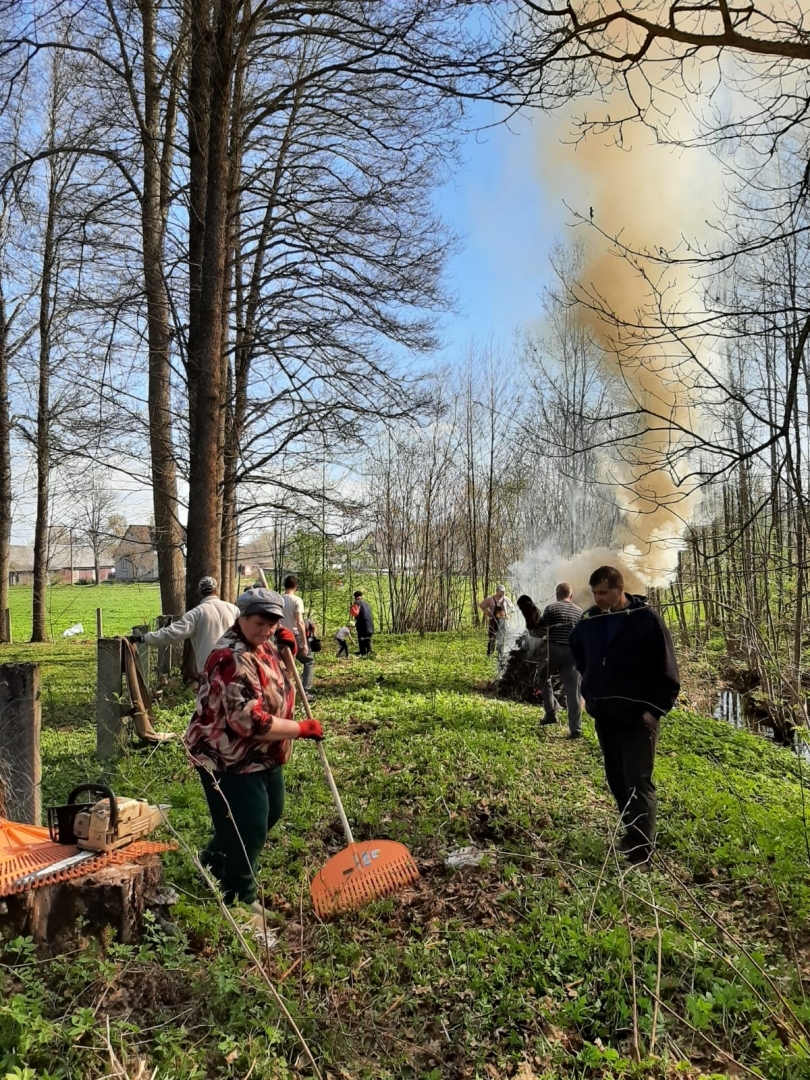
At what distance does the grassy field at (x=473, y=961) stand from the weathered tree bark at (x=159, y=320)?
5368mm

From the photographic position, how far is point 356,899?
392 cm

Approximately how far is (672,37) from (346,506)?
26.0 ft

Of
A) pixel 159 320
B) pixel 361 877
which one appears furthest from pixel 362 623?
pixel 361 877

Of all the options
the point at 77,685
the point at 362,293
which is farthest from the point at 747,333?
the point at 77,685

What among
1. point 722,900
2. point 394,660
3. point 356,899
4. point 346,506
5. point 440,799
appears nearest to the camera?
point 356,899

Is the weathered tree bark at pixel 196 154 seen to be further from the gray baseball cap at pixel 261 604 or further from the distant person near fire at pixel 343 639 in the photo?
the distant person near fire at pixel 343 639

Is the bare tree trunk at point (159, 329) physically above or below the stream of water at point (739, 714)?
above

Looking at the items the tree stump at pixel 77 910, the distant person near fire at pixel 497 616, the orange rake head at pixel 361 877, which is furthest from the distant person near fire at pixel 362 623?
the tree stump at pixel 77 910

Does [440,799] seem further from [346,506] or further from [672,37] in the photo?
[346,506]

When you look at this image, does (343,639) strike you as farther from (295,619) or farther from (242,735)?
(242,735)

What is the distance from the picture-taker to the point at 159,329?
31.8 ft

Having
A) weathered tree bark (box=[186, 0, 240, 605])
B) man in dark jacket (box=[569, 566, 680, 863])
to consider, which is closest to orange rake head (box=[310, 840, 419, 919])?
man in dark jacket (box=[569, 566, 680, 863])

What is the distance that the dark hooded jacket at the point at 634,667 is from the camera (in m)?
4.57

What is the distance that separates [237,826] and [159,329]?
7.80 meters
